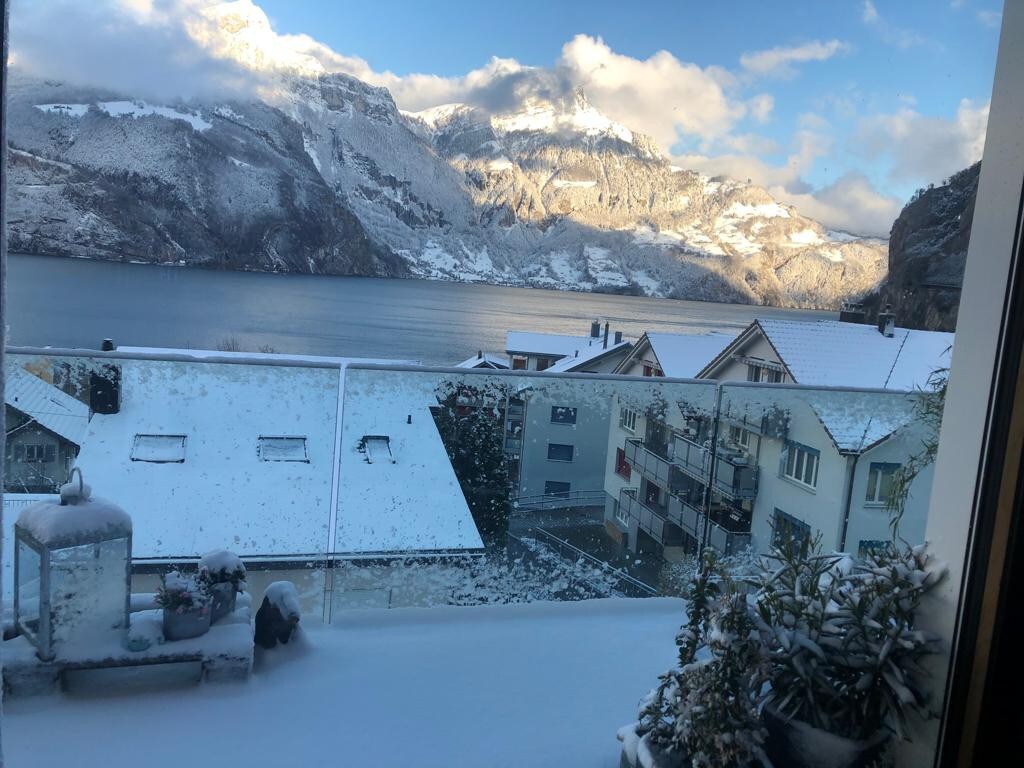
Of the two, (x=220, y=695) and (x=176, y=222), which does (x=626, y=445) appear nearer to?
(x=220, y=695)

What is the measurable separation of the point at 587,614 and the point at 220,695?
4.71 feet

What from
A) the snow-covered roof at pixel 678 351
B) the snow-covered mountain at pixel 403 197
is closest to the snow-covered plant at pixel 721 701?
the snow-covered roof at pixel 678 351

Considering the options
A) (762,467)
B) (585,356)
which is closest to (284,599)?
(762,467)

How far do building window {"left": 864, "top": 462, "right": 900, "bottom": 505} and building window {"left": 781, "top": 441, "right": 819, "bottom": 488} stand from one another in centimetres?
21

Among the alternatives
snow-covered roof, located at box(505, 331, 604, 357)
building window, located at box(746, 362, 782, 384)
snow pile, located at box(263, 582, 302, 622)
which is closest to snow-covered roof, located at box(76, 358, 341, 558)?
snow pile, located at box(263, 582, 302, 622)

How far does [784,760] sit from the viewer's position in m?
1.51

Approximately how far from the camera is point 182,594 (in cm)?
218

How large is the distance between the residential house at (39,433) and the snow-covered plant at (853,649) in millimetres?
2052

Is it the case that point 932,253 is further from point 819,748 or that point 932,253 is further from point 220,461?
point 220,461

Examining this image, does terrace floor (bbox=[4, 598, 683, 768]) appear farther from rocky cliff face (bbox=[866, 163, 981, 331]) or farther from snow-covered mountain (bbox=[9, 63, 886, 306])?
snow-covered mountain (bbox=[9, 63, 886, 306])

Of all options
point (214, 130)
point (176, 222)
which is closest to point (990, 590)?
point (176, 222)

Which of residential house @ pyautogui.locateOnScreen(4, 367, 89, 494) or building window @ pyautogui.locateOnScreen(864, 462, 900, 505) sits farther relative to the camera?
building window @ pyautogui.locateOnScreen(864, 462, 900, 505)

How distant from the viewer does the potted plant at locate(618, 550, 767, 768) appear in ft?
4.76

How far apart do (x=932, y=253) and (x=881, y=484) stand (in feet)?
3.04
